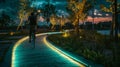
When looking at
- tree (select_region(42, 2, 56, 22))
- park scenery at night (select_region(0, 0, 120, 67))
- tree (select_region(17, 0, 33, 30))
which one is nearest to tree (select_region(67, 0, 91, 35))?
park scenery at night (select_region(0, 0, 120, 67))

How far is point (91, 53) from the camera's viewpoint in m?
18.4

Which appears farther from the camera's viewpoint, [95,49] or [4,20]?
[4,20]

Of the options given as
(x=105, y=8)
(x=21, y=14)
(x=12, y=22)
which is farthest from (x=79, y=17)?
(x=12, y=22)

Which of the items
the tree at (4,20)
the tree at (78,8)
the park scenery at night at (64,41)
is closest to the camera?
the park scenery at night at (64,41)

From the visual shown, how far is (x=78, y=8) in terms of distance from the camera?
4553cm

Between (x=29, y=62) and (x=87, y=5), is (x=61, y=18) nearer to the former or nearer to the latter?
(x=87, y=5)

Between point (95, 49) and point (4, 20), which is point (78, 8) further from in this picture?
point (4, 20)

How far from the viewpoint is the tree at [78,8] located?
45438 mm

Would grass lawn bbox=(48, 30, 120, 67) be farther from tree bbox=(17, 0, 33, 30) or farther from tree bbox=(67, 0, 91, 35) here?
tree bbox=(17, 0, 33, 30)

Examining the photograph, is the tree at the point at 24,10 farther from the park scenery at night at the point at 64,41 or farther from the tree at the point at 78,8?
the tree at the point at 78,8

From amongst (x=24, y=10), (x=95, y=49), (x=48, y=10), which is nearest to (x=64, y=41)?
(x=95, y=49)

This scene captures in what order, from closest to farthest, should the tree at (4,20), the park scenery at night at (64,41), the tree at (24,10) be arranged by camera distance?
the park scenery at night at (64,41), the tree at (24,10), the tree at (4,20)

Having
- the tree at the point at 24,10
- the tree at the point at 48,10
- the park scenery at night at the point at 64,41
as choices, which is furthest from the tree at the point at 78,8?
the tree at the point at 48,10

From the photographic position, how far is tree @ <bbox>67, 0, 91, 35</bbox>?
4544 centimetres
